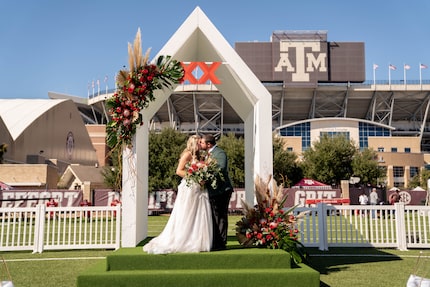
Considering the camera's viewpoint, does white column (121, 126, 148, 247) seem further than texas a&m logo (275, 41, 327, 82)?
No

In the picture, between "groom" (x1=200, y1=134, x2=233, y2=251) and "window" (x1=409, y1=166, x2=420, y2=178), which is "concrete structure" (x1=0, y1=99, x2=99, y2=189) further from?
"window" (x1=409, y1=166, x2=420, y2=178)

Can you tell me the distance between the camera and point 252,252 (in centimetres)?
629

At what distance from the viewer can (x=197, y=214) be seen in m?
6.57

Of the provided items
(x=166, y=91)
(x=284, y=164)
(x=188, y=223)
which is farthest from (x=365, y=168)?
(x=188, y=223)

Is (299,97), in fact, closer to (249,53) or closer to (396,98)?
(249,53)

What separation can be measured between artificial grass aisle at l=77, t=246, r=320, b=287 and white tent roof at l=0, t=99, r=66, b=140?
45621mm

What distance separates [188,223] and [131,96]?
272 centimetres

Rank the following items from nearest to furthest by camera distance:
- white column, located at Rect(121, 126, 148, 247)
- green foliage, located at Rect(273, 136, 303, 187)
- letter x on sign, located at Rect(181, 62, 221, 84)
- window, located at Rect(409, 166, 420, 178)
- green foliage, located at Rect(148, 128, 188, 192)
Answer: white column, located at Rect(121, 126, 148, 247)
letter x on sign, located at Rect(181, 62, 221, 84)
green foliage, located at Rect(148, 128, 188, 192)
green foliage, located at Rect(273, 136, 303, 187)
window, located at Rect(409, 166, 420, 178)

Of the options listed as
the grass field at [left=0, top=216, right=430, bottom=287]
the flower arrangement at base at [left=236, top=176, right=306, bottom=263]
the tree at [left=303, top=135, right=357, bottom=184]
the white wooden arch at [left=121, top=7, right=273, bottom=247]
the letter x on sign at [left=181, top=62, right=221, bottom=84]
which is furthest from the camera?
the tree at [left=303, top=135, right=357, bottom=184]

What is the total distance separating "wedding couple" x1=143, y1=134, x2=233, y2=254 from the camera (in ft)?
20.9

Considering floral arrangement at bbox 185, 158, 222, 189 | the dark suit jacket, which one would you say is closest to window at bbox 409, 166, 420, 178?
the dark suit jacket

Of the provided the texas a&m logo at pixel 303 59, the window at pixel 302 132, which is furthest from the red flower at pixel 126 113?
the texas a&m logo at pixel 303 59

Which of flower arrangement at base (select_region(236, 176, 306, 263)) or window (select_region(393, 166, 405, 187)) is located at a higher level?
window (select_region(393, 166, 405, 187))

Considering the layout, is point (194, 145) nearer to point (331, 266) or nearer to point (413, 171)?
point (331, 266)
